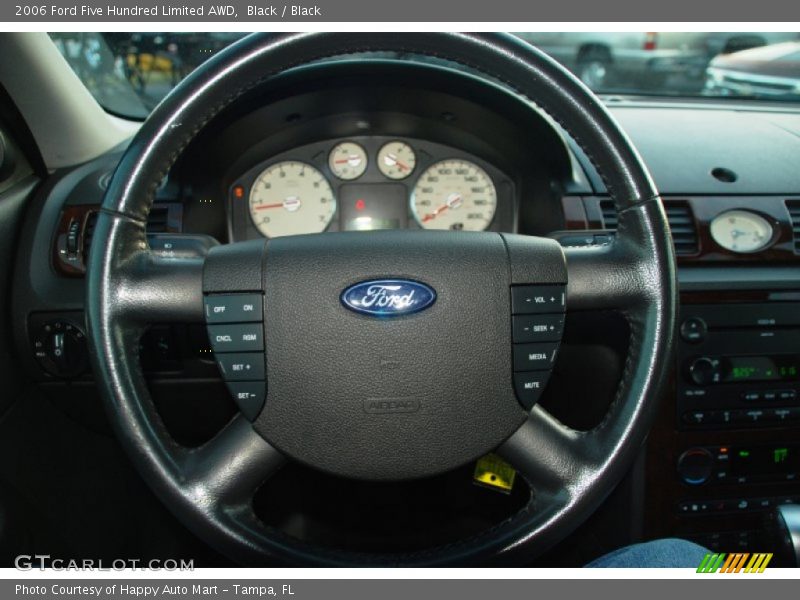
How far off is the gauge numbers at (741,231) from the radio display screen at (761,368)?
259mm

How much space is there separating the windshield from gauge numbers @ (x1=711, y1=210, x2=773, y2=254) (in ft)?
1.47

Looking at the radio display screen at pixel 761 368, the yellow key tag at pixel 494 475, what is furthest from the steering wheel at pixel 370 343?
the radio display screen at pixel 761 368

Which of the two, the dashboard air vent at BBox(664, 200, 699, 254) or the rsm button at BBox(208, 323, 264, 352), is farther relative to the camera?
the dashboard air vent at BBox(664, 200, 699, 254)

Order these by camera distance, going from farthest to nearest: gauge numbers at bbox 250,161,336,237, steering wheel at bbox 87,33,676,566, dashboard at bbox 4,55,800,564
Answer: gauge numbers at bbox 250,161,336,237, dashboard at bbox 4,55,800,564, steering wheel at bbox 87,33,676,566

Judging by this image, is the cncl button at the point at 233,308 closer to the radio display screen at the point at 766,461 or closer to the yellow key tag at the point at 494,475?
the yellow key tag at the point at 494,475

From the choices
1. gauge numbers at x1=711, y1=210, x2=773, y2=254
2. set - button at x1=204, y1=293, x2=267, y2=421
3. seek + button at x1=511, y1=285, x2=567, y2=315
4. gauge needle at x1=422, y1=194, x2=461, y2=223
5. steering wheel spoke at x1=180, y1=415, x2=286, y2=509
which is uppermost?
gauge needle at x1=422, y1=194, x2=461, y2=223

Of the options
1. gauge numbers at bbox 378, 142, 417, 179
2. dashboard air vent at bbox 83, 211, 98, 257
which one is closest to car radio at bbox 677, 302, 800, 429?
A: gauge numbers at bbox 378, 142, 417, 179

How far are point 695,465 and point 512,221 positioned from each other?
79 centimetres

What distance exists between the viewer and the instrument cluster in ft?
7.23

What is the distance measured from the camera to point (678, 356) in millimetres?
1864

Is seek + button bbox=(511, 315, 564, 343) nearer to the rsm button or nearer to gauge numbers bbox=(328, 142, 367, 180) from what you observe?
the rsm button

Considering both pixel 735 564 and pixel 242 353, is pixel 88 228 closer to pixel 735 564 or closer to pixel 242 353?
pixel 242 353

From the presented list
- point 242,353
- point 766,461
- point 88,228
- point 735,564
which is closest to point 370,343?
point 242,353

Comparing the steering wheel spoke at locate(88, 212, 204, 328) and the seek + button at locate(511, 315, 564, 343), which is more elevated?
the steering wheel spoke at locate(88, 212, 204, 328)
